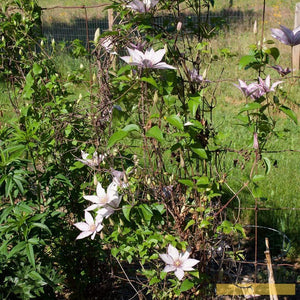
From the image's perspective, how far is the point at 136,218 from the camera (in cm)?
164

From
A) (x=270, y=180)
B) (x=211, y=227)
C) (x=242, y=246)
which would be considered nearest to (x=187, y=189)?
(x=211, y=227)

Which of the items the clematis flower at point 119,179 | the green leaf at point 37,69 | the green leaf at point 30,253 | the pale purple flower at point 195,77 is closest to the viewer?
the green leaf at point 30,253

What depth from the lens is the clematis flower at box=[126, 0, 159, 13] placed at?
1503 millimetres

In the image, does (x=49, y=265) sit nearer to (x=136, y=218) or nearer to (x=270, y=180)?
(x=136, y=218)

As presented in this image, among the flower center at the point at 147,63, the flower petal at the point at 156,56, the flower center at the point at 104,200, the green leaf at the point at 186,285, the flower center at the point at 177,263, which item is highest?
the flower petal at the point at 156,56

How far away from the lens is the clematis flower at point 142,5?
1503 millimetres

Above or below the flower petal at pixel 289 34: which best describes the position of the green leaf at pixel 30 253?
below

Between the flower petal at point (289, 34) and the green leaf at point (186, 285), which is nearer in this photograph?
the flower petal at point (289, 34)

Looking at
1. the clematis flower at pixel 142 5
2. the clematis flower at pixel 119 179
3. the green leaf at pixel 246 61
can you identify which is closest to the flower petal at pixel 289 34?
the green leaf at pixel 246 61

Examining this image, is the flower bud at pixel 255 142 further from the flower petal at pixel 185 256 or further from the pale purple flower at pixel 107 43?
the pale purple flower at pixel 107 43

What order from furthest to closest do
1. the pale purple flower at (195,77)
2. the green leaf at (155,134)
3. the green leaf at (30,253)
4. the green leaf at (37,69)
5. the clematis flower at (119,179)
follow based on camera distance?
1. the green leaf at (37,69)
2. the pale purple flower at (195,77)
3. the clematis flower at (119,179)
4. the green leaf at (30,253)
5. the green leaf at (155,134)

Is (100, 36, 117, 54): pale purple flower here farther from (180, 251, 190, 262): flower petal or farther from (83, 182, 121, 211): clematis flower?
(180, 251, 190, 262): flower petal

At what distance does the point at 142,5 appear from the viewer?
4.94 feet

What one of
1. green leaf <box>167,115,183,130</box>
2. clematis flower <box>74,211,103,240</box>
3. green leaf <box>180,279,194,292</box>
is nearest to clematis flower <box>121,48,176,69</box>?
green leaf <box>167,115,183,130</box>
